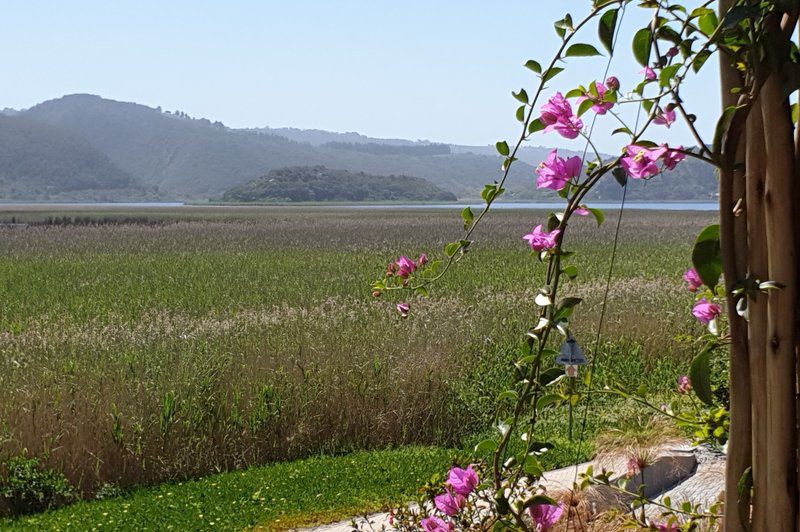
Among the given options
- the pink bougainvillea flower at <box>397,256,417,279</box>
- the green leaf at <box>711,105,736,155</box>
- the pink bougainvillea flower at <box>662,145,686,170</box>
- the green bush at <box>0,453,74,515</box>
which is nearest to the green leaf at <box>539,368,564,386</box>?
the pink bougainvillea flower at <box>662,145,686,170</box>

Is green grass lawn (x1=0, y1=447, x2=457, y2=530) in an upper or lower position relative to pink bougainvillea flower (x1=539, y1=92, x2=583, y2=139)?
lower

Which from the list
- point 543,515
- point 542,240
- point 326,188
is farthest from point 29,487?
point 326,188

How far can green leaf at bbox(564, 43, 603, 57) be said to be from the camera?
1.71 metres

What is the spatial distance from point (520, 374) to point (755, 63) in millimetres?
815

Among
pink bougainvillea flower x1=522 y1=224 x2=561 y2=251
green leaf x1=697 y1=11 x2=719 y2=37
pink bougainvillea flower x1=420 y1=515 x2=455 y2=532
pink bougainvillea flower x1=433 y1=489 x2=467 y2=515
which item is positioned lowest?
pink bougainvillea flower x1=420 y1=515 x2=455 y2=532

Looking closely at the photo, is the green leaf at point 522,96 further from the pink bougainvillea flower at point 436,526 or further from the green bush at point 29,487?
the green bush at point 29,487

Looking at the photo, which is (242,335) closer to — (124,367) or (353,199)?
(124,367)

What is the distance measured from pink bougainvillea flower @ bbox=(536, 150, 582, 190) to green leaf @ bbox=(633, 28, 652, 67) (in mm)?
298

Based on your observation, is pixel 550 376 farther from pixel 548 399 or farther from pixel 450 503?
pixel 450 503

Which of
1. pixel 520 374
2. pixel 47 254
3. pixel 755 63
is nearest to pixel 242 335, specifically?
pixel 520 374

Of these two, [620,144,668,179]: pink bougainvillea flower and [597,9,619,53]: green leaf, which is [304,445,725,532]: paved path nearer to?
[620,144,668,179]: pink bougainvillea flower

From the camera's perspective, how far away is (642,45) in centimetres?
159

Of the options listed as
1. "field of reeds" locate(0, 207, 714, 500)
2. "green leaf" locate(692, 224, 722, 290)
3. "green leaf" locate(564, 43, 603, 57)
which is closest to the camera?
"green leaf" locate(692, 224, 722, 290)

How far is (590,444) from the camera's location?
6301 millimetres
